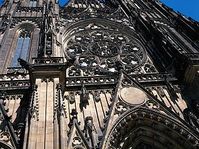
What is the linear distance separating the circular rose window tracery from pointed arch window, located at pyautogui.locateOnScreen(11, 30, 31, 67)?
77.4 inches

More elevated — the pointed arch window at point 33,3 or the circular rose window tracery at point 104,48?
the pointed arch window at point 33,3

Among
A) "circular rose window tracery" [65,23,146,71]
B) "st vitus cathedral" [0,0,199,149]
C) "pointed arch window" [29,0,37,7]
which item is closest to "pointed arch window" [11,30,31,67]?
"st vitus cathedral" [0,0,199,149]

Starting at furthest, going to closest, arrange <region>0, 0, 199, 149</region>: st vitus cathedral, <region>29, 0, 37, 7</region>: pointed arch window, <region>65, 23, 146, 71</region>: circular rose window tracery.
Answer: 1. <region>29, 0, 37, 7</region>: pointed arch window
2. <region>65, 23, 146, 71</region>: circular rose window tracery
3. <region>0, 0, 199, 149</region>: st vitus cathedral

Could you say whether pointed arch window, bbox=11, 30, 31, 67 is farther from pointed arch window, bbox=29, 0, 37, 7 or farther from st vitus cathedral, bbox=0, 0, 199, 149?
pointed arch window, bbox=29, 0, 37, 7

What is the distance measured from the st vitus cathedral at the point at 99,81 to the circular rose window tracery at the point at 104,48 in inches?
1.9

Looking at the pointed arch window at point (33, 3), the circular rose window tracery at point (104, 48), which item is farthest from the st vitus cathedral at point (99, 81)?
the pointed arch window at point (33, 3)

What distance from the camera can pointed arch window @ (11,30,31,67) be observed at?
1720 cm

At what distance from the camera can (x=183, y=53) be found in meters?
15.5

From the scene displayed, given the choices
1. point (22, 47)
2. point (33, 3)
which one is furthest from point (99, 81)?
point (33, 3)

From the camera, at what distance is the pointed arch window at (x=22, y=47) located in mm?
17203

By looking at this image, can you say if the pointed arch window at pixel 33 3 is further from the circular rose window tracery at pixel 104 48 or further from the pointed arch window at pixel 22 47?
the circular rose window tracery at pixel 104 48

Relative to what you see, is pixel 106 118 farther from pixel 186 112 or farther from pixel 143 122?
pixel 186 112

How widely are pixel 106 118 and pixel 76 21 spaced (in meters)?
9.11

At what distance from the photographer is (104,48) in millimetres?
18266
